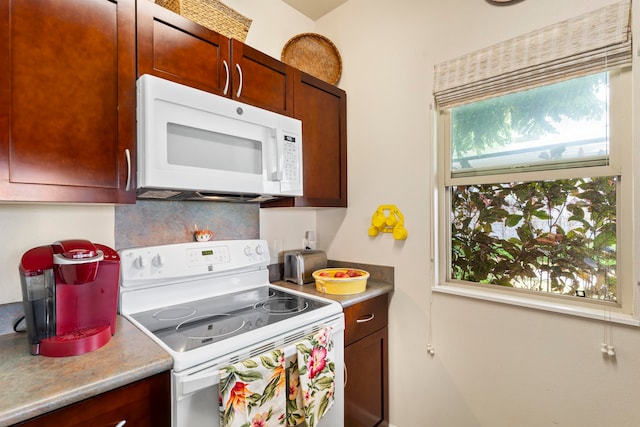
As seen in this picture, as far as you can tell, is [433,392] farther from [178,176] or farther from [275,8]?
[275,8]

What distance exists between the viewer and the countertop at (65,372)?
2.38 ft

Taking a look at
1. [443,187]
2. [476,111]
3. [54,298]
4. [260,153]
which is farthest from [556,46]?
[54,298]

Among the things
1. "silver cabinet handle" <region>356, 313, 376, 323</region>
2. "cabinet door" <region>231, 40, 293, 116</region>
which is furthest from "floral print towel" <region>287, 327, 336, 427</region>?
"cabinet door" <region>231, 40, 293, 116</region>

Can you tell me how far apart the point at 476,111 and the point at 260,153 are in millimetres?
1161

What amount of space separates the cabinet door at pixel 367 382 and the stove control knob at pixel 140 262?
3.41 feet

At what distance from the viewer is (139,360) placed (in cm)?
91

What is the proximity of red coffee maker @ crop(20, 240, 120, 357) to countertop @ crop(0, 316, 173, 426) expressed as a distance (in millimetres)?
43

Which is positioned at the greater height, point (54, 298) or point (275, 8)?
point (275, 8)

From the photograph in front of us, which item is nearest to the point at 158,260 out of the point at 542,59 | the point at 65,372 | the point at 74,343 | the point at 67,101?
the point at 74,343

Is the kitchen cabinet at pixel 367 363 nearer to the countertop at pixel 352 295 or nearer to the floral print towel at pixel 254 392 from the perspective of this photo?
the countertop at pixel 352 295

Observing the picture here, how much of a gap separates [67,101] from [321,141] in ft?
4.00

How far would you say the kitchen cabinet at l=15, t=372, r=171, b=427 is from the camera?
2.53 feet

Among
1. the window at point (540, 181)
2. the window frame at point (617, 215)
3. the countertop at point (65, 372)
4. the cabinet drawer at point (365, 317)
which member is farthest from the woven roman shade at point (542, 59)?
the countertop at point (65, 372)

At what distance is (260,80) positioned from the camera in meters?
1.56
